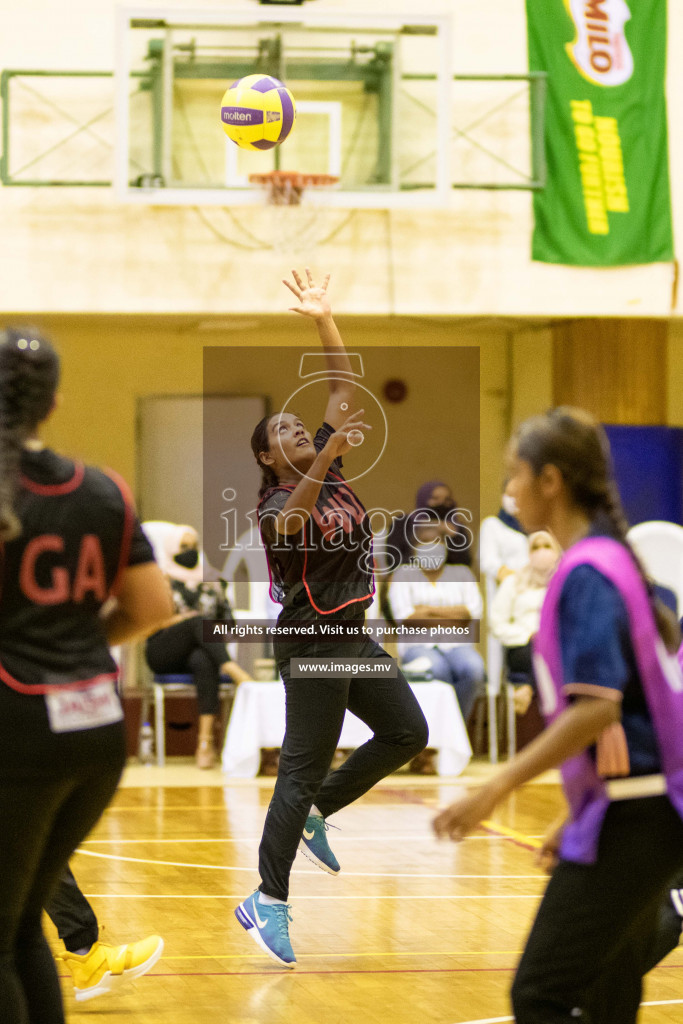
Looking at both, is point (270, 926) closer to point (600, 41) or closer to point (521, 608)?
point (521, 608)

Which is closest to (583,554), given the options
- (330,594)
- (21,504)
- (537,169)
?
(21,504)

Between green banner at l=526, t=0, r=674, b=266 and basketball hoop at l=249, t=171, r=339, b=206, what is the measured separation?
1.84 meters

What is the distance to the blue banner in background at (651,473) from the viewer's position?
1130 centimetres

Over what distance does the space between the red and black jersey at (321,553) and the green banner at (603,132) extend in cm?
666

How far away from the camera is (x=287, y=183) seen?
10.0m

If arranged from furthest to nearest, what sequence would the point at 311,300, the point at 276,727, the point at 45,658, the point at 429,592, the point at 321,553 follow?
the point at 429,592 → the point at 276,727 → the point at 311,300 → the point at 321,553 → the point at 45,658

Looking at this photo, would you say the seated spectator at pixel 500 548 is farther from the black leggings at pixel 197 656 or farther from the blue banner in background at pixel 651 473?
the black leggings at pixel 197 656

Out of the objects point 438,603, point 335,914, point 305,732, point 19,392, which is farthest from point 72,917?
A: point 438,603

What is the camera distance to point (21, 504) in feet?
8.34

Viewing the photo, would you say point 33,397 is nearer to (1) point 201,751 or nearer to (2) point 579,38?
(1) point 201,751

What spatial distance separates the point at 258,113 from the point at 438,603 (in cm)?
368

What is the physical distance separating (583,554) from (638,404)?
30.4 ft

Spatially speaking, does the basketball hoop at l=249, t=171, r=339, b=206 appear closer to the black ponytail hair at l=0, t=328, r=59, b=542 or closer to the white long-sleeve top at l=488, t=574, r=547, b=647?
the white long-sleeve top at l=488, t=574, r=547, b=647

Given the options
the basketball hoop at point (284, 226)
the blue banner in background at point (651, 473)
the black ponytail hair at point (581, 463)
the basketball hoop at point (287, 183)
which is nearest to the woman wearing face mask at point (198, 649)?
the basketball hoop at point (284, 226)
